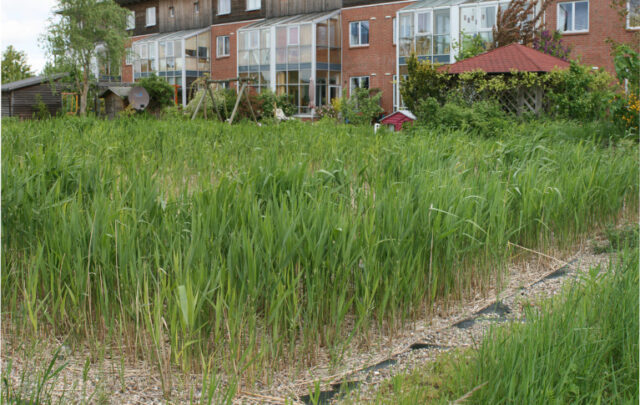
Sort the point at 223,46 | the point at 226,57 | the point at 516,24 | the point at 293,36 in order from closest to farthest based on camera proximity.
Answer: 1. the point at 516,24
2. the point at 293,36
3. the point at 226,57
4. the point at 223,46

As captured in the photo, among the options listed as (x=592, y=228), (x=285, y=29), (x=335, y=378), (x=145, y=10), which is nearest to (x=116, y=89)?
(x=285, y=29)

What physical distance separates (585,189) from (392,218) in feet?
8.09

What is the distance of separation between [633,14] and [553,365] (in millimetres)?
23569

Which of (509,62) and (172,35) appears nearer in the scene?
(509,62)

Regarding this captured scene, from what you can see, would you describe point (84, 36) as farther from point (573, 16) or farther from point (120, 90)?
point (573, 16)

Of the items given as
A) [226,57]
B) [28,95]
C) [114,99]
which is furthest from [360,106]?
[28,95]

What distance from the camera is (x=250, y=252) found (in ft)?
10.3

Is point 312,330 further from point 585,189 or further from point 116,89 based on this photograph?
point 116,89

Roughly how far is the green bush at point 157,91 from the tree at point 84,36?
3659mm

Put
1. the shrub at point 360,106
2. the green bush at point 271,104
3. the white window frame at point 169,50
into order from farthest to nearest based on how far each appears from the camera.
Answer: the white window frame at point 169,50, the green bush at point 271,104, the shrub at point 360,106

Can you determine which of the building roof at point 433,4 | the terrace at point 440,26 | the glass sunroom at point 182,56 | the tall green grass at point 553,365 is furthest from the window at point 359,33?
the tall green grass at point 553,365

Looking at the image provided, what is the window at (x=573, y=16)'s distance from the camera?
79.8 feet

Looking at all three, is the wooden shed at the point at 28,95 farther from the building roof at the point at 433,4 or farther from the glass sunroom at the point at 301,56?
the building roof at the point at 433,4

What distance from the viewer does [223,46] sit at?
38.6 m
